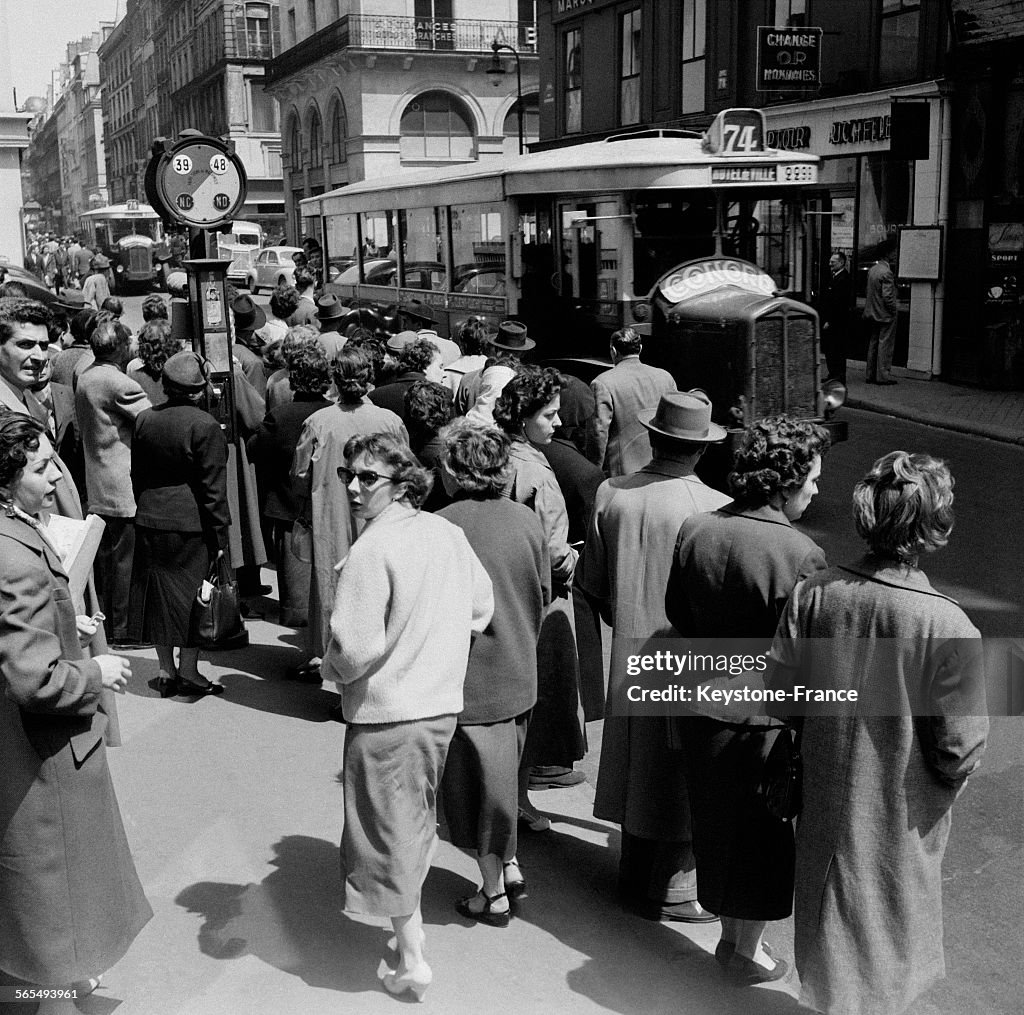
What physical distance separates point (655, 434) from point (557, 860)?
1698 mm

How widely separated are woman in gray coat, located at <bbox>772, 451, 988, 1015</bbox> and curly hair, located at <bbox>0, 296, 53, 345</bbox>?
12.7 feet

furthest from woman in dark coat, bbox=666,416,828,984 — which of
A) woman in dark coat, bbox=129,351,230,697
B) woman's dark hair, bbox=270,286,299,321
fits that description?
woman's dark hair, bbox=270,286,299,321

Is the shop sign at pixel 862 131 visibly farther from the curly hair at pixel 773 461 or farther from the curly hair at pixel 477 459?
the curly hair at pixel 773 461

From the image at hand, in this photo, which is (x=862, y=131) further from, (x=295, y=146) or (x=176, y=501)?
(x=295, y=146)

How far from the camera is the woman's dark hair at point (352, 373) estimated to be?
6191 mm

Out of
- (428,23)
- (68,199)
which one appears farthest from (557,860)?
(68,199)

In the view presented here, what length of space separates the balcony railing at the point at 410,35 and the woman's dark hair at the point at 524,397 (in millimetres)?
39885

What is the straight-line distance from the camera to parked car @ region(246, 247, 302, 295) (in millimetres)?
35781

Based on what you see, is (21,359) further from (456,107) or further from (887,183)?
(456,107)

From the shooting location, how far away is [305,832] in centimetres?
513

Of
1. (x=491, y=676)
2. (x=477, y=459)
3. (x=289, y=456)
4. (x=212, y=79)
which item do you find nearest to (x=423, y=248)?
(x=289, y=456)

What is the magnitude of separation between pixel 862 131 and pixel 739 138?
28.5 ft

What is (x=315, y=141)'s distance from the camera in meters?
48.5

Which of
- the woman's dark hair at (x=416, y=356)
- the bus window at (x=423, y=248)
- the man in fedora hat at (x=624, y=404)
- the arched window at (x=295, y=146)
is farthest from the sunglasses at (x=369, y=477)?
the arched window at (x=295, y=146)
